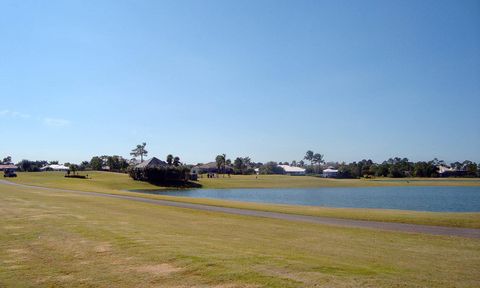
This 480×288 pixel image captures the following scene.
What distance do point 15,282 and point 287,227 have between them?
1456 cm

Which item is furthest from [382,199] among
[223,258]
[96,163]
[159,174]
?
[96,163]

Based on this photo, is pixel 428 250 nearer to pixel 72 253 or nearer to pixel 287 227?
pixel 287 227

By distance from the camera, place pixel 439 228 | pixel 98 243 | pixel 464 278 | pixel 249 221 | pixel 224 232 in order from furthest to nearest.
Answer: pixel 249 221 < pixel 439 228 < pixel 224 232 < pixel 98 243 < pixel 464 278

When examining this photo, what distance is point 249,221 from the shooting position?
79.1 feet

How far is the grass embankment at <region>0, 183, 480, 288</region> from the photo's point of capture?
9172 millimetres

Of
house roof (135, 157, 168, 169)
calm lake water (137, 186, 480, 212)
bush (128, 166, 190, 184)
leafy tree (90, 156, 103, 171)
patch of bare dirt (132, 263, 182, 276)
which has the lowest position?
calm lake water (137, 186, 480, 212)

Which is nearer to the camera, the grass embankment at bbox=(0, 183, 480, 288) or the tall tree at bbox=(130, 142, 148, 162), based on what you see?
the grass embankment at bbox=(0, 183, 480, 288)

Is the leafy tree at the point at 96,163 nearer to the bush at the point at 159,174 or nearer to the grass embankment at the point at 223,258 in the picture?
the bush at the point at 159,174

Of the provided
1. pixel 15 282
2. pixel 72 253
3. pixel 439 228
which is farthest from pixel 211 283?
pixel 439 228

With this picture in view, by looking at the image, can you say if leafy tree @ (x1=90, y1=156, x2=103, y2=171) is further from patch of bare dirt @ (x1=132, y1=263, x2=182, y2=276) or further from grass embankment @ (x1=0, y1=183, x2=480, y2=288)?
patch of bare dirt @ (x1=132, y1=263, x2=182, y2=276)

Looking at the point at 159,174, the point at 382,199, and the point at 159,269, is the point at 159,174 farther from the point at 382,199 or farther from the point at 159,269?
the point at 159,269

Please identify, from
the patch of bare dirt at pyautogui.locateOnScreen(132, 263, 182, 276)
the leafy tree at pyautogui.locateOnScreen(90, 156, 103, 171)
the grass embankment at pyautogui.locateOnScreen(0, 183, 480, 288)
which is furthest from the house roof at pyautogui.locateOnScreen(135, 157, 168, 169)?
the patch of bare dirt at pyautogui.locateOnScreen(132, 263, 182, 276)

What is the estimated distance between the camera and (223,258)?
10.9 meters

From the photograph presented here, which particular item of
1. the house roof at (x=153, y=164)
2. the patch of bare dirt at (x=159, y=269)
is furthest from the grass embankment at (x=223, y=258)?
the house roof at (x=153, y=164)
